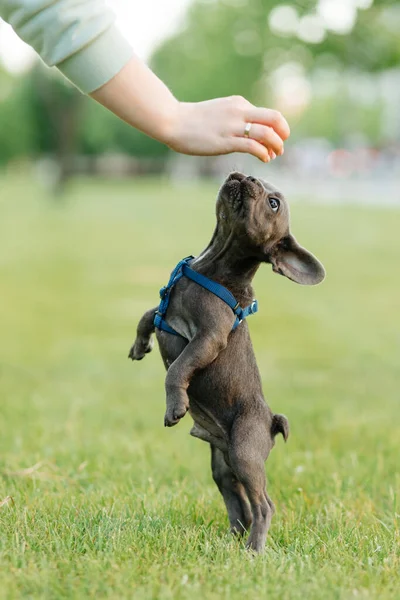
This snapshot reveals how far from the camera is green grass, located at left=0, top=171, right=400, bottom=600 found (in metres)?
2.92

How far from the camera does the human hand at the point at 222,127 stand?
3131 millimetres

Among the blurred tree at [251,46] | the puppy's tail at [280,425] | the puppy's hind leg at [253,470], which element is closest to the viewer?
the puppy's hind leg at [253,470]

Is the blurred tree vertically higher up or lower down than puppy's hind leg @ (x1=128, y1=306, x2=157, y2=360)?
higher up

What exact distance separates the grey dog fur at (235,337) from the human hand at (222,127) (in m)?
0.12

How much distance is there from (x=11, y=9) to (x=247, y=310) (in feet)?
4.25

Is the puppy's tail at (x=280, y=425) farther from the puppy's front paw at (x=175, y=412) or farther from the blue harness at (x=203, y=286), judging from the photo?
the puppy's front paw at (x=175, y=412)

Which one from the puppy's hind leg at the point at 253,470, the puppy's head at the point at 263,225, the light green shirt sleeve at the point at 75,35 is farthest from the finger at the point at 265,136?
the puppy's hind leg at the point at 253,470

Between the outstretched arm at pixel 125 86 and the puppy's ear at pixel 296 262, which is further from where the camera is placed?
the puppy's ear at pixel 296 262

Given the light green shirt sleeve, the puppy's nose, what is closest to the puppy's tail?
the puppy's nose

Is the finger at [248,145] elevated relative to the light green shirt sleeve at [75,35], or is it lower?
lower

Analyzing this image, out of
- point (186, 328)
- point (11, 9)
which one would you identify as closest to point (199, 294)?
point (186, 328)

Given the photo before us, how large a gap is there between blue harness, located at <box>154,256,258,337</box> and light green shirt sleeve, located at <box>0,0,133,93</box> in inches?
27.9

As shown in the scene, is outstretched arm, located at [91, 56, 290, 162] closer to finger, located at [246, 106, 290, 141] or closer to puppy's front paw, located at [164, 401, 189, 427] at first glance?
finger, located at [246, 106, 290, 141]

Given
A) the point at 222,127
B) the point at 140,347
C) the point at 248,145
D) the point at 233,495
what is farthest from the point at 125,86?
the point at 233,495
